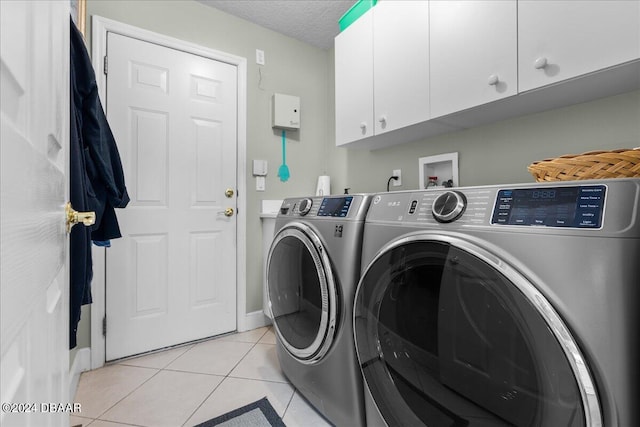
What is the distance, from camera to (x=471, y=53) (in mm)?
1251

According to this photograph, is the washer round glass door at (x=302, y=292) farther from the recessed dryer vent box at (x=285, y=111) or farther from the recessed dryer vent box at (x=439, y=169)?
the recessed dryer vent box at (x=285, y=111)

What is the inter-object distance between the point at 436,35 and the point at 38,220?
5.14ft

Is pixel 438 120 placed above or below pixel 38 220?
above

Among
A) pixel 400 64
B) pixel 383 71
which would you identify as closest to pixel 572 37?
pixel 400 64

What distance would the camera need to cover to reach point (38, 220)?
35 cm

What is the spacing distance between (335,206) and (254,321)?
1485 millimetres

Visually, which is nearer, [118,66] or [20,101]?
[20,101]

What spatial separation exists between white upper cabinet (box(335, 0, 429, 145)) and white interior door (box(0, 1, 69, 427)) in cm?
137

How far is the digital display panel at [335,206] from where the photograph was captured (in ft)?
3.75

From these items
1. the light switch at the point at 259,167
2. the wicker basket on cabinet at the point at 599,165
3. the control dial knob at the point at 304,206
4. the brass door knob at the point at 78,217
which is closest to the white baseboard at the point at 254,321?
the light switch at the point at 259,167

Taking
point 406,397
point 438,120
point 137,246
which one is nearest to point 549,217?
point 406,397

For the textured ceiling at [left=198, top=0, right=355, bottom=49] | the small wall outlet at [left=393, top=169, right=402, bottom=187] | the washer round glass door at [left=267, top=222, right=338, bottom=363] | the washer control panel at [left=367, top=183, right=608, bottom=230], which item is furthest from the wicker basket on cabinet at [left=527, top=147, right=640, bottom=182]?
the textured ceiling at [left=198, top=0, right=355, bottom=49]

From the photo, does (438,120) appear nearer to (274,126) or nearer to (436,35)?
(436,35)

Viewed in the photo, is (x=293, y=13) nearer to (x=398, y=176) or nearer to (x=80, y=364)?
(x=398, y=176)
